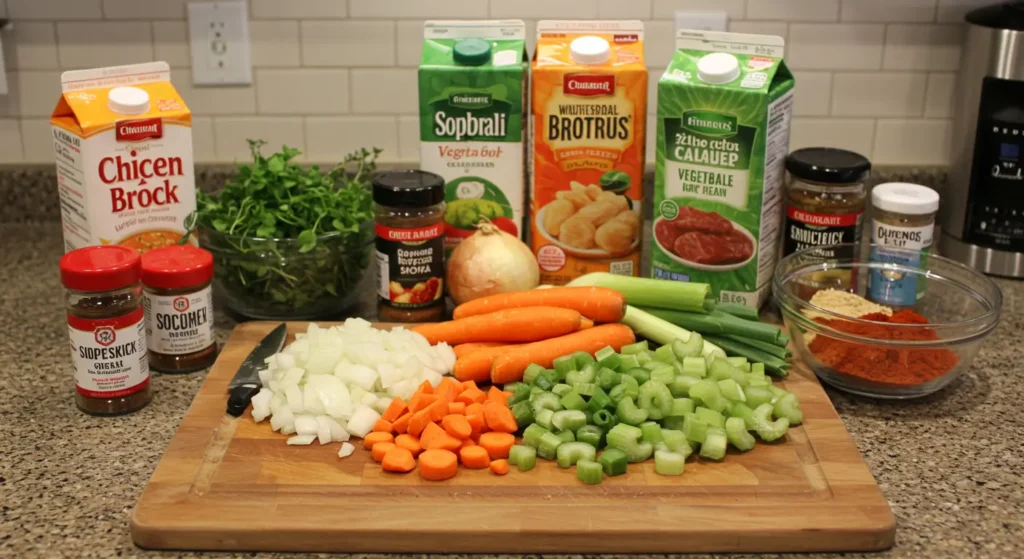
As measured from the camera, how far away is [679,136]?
1.61 meters

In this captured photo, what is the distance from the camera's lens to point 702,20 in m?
1.93

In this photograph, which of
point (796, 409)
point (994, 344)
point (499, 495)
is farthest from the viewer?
point (994, 344)

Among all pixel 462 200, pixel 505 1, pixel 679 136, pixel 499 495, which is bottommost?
pixel 499 495

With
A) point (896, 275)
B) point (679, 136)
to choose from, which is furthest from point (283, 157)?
point (896, 275)

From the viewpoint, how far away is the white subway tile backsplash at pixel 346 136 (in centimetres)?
202

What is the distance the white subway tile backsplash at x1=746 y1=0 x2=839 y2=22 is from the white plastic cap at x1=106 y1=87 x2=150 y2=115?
3.40ft

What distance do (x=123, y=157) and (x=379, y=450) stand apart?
1.91 feet

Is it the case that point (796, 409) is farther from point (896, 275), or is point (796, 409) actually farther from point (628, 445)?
point (896, 275)

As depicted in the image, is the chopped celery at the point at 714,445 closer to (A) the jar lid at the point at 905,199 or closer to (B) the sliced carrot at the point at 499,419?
(B) the sliced carrot at the point at 499,419

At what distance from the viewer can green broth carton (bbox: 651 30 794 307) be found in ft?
5.15

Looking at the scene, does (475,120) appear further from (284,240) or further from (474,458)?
(474,458)

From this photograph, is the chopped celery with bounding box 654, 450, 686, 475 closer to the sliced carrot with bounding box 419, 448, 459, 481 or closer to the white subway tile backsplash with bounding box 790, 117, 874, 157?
the sliced carrot with bounding box 419, 448, 459, 481

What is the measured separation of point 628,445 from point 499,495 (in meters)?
0.17

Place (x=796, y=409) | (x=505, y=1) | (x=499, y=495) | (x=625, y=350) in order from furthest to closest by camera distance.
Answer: (x=505, y=1)
(x=625, y=350)
(x=796, y=409)
(x=499, y=495)
